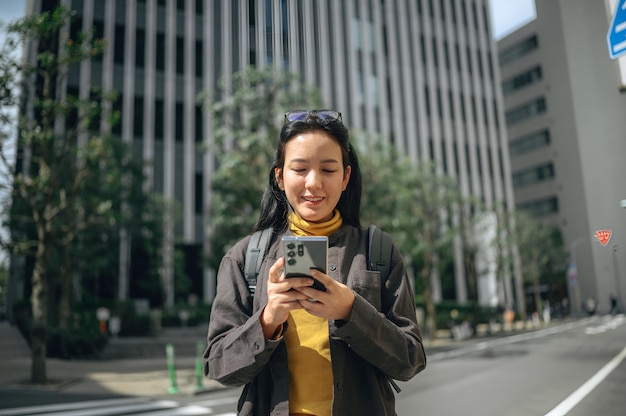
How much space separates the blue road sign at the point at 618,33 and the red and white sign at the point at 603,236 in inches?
25.1

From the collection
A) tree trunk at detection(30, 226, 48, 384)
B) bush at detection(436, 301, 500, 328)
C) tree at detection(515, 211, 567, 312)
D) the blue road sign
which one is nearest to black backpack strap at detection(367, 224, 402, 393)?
tree at detection(515, 211, 567, 312)

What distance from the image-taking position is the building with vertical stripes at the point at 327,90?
25.7m

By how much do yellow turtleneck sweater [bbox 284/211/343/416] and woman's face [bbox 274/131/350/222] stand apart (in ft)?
1.07

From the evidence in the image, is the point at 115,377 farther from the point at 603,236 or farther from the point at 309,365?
the point at 603,236

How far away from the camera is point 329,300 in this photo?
49.7 inches

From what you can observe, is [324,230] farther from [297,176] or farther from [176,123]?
[176,123]

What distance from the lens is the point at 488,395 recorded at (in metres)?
7.41

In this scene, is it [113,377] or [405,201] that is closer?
[113,377]

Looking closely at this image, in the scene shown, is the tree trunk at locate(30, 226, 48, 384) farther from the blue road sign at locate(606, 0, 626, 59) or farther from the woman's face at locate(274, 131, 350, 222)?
the blue road sign at locate(606, 0, 626, 59)

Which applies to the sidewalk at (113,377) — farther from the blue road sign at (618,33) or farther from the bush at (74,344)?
the blue road sign at (618,33)

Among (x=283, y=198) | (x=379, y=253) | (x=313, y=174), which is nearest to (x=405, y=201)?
(x=283, y=198)

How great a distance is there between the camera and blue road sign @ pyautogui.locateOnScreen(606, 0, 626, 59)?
1.80 m

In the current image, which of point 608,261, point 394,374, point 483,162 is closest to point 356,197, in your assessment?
point 394,374

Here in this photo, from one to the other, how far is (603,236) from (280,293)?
48.5 inches
